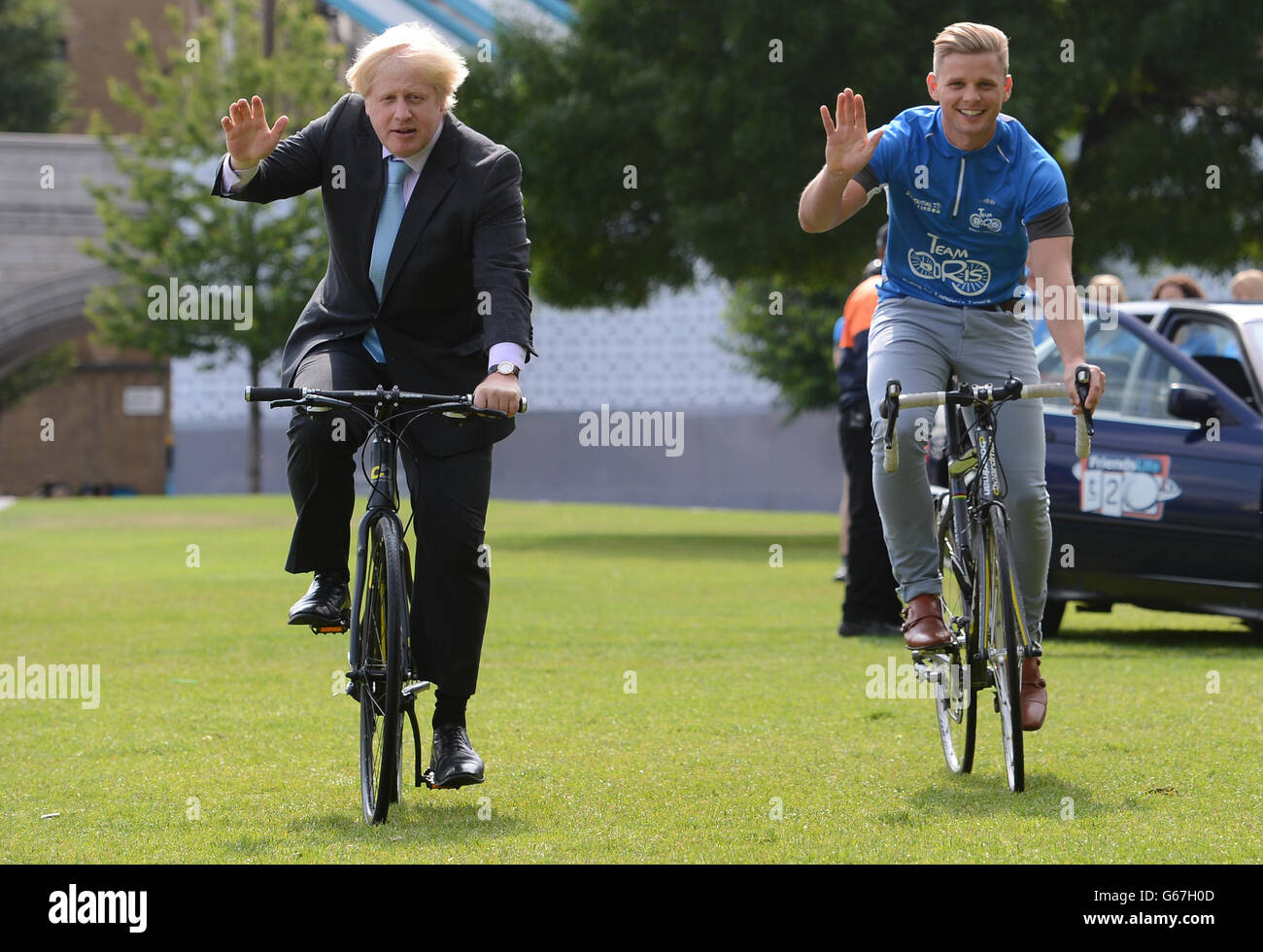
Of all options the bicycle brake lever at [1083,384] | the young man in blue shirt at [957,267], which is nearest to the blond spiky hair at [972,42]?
the young man in blue shirt at [957,267]

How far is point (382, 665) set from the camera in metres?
5.07

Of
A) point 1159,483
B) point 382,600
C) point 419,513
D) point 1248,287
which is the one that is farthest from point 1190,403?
point 382,600

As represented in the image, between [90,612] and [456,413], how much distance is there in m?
8.01

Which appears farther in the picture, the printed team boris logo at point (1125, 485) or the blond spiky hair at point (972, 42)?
the printed team boris logo at point (1125, 485)

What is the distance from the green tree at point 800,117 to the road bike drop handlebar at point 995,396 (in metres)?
13.2

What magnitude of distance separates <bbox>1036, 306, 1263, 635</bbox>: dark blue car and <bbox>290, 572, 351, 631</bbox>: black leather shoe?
17.9ft

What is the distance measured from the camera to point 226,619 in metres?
11.6

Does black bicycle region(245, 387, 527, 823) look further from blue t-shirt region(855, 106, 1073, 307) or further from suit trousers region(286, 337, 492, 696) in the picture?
blue t-shirt region(855, 106, 1073, 307)

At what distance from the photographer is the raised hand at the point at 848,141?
5285 mm

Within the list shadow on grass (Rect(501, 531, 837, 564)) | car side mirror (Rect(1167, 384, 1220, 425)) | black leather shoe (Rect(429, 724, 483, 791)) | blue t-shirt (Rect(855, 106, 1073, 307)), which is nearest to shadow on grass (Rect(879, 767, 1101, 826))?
black leather shoe (Rect(429, 724, 483, 791))

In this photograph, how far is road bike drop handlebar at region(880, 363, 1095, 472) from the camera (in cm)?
522

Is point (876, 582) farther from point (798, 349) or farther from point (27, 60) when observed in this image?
point (27, 60)

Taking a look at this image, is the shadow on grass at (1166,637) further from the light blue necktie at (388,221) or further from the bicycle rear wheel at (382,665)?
the light blue necktie at (388,221)
